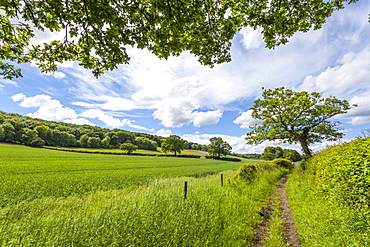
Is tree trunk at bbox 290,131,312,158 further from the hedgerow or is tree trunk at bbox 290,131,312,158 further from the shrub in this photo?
the hedgerow

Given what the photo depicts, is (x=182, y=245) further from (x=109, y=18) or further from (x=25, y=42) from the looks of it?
(x=25, y=42)

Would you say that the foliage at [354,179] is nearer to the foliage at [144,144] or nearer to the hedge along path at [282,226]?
the hedge along path at [282,226]

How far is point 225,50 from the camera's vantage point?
5.52 meters

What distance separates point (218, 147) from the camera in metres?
82.4

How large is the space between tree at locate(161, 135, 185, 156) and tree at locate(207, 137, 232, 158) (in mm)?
16641

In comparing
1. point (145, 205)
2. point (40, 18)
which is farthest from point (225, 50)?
point (145, 205)

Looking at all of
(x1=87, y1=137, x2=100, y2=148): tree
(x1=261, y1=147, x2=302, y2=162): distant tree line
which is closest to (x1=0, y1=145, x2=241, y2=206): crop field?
(x1=261, y1=147, x2=302, y2=162): distant tree line

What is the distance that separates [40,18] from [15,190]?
12.5m

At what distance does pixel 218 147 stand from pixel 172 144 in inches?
1018

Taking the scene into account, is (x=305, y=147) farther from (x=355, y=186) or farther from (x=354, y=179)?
(x=354, y=179)

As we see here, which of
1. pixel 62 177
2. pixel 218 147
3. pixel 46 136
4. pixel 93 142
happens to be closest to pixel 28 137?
pixel 46 136

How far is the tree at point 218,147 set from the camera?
81.6 m

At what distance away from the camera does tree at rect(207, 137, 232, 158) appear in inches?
3214

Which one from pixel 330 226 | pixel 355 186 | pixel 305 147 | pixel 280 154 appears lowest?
pixel 330 226
